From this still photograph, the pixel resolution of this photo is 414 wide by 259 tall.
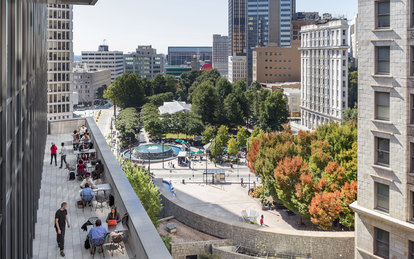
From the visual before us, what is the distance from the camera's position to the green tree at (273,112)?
3350 inches

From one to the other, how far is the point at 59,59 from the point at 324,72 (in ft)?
187

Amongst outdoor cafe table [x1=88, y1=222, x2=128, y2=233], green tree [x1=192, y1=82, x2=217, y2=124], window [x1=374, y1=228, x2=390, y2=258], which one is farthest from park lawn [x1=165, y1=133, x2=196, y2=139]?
outdoor cafe table [x1=88, y1=222, x2=128, y2=233]

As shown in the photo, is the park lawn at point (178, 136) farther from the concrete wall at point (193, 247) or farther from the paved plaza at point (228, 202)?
the concrete wall at point (193, 247)

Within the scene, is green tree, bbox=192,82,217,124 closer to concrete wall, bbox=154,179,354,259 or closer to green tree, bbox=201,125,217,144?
green tree, bbox=201,125,217,144

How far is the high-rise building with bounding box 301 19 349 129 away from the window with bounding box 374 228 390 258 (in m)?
67.5

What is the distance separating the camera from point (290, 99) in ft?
398

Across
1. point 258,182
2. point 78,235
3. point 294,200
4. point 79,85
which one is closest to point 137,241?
point 78,235

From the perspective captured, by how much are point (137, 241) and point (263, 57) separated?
493ft

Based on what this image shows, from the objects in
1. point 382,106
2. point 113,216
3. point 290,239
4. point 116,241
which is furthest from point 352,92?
point 116,241

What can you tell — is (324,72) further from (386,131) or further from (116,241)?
(116,241)

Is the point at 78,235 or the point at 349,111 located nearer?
the point at 78,235

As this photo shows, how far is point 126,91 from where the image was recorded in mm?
121438

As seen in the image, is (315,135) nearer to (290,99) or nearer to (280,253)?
(280,253)

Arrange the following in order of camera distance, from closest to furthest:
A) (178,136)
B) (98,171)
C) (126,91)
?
(98,171)
(178,136)
(126,91)
